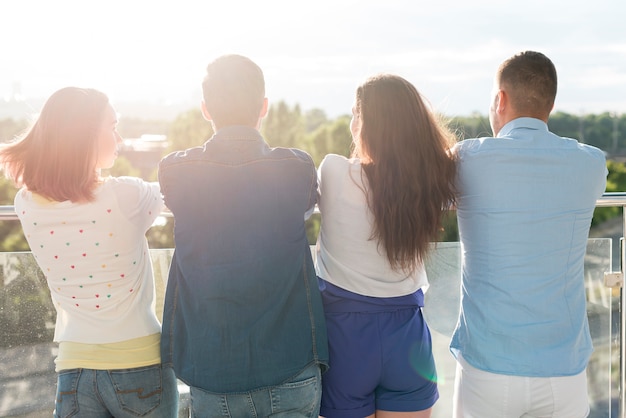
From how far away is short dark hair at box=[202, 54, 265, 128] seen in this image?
94.0 inches

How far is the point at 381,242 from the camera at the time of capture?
247 centimetres

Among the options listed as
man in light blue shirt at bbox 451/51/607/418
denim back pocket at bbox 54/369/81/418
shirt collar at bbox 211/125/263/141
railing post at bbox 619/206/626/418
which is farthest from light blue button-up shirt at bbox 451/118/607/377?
denim back pocket at bbox 54/369/81/418

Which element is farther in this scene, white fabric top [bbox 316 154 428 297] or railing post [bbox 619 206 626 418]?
railing post [bbox 619 206 626 418]

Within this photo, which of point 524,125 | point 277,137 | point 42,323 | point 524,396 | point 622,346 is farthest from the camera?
point 277,137

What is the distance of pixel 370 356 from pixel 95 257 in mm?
938

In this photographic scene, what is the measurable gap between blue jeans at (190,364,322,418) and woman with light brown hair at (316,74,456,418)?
19 cm

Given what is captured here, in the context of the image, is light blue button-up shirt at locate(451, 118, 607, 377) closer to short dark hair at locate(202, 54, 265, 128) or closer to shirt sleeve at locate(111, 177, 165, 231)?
short dark hair at locate(202, 54, 265, 128)

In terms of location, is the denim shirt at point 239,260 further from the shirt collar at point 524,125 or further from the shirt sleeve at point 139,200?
the shirt collar at point 524,125

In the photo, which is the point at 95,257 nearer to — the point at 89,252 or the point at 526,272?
the point at 89,252

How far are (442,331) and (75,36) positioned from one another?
167 feet

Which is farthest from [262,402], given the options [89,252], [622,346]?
[622,346]

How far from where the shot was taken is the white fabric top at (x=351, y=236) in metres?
2.49

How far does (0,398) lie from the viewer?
3275mm

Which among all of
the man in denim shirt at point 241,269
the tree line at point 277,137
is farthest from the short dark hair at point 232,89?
the tree line at point 277,137
